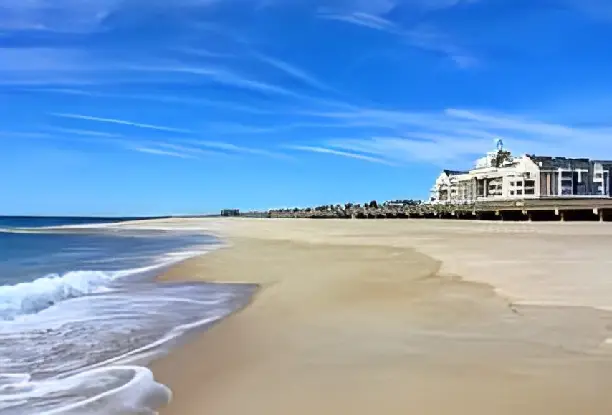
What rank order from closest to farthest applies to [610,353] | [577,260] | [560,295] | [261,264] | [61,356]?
1. [610,353]
2. [61,356]
3. [560,295]
4. [577,260]
5. [261,264]

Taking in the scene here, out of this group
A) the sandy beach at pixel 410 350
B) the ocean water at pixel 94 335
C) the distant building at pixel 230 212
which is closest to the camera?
the sandy beach at pixel 410 350

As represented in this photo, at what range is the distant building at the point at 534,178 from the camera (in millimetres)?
81750

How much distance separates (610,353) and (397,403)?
234cm

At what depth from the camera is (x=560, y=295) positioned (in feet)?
25.6

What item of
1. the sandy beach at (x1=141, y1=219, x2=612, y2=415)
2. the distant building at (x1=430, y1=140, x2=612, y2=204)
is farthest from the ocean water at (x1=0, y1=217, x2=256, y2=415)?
the distant building at (x1=430, y1=140, x2=612, y2=204)

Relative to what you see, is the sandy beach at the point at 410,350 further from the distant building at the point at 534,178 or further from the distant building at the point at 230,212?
the distant building at the point at 230,212

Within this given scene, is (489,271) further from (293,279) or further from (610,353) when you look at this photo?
(610,353)

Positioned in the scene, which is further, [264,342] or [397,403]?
[264,342]

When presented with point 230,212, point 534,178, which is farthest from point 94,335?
point 230,212

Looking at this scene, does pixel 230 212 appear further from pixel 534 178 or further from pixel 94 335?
pixel 94 335

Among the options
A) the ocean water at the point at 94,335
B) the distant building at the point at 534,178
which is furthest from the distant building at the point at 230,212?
the ocean water at the point at 94,335

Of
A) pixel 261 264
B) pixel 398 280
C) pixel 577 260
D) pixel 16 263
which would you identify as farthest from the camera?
pixel 16 263

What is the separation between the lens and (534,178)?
82.0 metres

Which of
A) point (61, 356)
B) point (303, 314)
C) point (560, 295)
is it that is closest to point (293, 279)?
point (303, 314)
